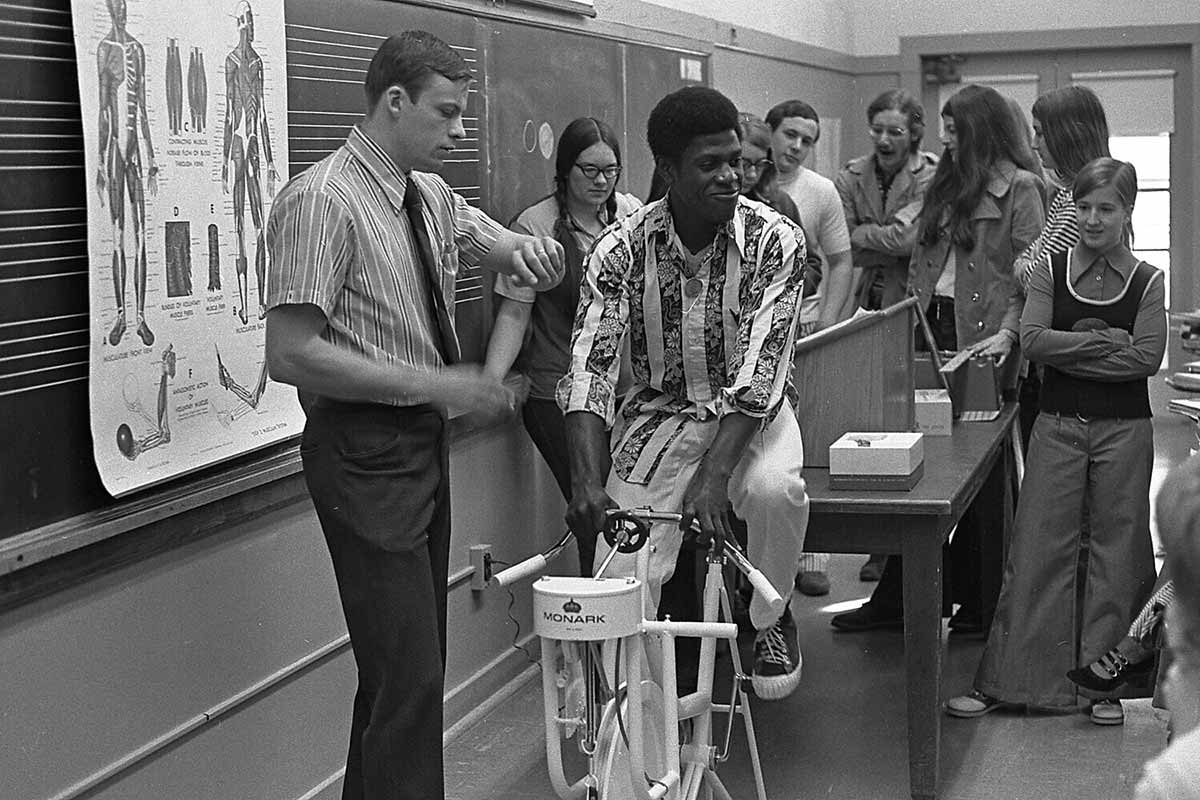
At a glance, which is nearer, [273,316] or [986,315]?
[273,316]

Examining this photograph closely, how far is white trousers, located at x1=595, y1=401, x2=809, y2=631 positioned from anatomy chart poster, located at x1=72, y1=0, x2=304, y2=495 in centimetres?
83

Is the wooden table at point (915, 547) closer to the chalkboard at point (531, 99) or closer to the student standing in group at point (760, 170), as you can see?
the chalkboard at point (531, 99)

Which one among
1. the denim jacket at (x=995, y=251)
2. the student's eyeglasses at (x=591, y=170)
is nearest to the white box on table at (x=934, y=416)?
the denim jacket at (x=995, y=251)

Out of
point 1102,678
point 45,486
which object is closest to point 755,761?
point 1102,678

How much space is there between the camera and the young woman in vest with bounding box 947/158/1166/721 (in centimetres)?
424

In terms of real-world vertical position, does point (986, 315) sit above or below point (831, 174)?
below

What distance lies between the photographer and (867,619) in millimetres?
5422

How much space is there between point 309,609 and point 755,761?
3.46 ft

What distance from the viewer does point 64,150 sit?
2746mm

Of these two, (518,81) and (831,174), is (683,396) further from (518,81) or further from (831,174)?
(831,174)

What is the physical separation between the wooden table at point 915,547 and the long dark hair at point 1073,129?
4.97 ft

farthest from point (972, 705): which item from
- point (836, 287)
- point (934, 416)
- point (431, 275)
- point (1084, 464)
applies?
point (431, 275)

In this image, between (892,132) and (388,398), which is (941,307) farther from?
(388,398)

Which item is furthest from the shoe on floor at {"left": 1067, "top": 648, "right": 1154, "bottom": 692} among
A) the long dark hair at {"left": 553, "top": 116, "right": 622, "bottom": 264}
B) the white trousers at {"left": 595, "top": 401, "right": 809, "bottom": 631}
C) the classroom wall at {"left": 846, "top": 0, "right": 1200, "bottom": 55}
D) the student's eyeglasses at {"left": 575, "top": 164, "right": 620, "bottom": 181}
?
the classroom wall at {"left": 846, "top": 0, "right": 1200, "bottom": 55}
